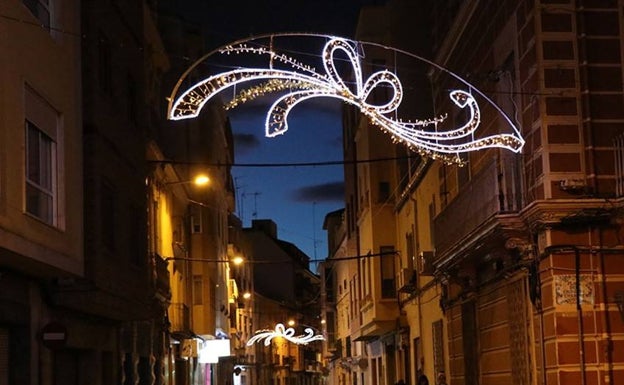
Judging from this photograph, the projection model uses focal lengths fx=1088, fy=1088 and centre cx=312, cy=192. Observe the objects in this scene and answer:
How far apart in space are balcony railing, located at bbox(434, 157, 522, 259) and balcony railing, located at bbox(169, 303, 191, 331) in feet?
47.4

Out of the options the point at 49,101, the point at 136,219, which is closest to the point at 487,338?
the point at 136,219

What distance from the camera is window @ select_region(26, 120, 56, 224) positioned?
15.3m

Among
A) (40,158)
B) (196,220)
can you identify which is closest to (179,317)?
(196,220)

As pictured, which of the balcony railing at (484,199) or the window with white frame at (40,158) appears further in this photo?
the balcony railing at (484,199)

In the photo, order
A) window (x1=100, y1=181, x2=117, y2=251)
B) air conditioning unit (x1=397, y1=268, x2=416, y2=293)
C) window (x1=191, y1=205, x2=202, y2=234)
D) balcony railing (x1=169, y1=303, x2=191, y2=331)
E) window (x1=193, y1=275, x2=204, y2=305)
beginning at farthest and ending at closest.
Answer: window (x1=193, y1=275, x2=204, y2=305) → window (x1=191, y1=205, x2=202, y2=234) → balcony railing (x1=169, y1=303, x2=191, y2=331) → air conditioning unit (x1=397, y1=268, x2=416, y2=293) → window (x1=100, y1=181, x2=117, y2=251)

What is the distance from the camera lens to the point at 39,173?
15945mm

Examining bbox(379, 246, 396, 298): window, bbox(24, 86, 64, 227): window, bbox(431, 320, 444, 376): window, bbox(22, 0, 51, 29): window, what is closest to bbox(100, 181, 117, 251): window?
bbox(24, 86, 64, 227): window

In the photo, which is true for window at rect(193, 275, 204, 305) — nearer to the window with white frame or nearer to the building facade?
the building facade

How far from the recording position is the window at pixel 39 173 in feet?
50.2

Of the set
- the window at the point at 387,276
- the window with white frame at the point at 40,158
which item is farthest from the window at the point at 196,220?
the window with white frame at the point at 40,158

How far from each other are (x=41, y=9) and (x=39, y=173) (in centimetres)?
259

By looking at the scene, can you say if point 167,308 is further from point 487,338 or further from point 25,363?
point 25,363

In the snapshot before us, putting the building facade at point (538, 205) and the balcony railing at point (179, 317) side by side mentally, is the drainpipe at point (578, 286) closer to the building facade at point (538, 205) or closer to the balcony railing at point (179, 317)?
the building facade at point (538, 205)

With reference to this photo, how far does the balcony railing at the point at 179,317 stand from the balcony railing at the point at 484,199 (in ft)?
47.4
